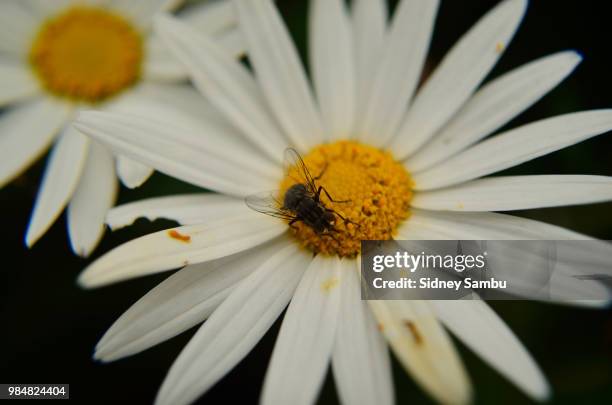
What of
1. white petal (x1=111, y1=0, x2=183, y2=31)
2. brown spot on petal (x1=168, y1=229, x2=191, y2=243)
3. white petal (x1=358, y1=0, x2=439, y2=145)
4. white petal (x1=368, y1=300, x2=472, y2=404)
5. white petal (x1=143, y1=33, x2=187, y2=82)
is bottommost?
white petal (x1=368, y1=300, x2=472, y2=404)

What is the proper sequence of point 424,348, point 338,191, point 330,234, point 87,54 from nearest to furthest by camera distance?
point 424,348, point 330,234, point 338,191, point 87,54

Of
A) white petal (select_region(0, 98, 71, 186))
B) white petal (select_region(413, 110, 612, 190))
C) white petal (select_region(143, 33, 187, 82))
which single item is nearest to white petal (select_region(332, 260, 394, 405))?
white petal (select_region(413, 110, 612, 190))

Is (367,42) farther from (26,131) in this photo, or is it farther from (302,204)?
(26,131)

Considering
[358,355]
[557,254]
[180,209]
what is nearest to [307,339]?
[358,355]

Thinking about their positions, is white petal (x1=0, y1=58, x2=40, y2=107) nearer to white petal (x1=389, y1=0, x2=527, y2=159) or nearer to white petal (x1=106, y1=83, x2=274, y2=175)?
white petal (x1=106, y1=83, x2=274, y2=175)

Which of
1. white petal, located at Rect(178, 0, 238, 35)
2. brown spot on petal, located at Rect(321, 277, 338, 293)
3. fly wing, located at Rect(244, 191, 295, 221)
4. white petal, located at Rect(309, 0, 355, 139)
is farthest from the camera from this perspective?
white petal, located at Rect(178, 0, 238, 35)

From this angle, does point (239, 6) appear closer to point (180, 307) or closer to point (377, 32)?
point (377, 32)
